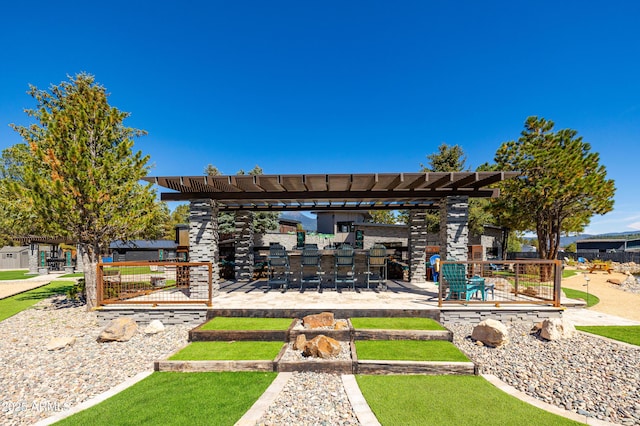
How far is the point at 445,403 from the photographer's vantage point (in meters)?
3.68

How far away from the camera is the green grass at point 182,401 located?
3379 millimetres

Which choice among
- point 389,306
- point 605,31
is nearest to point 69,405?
point 389,306

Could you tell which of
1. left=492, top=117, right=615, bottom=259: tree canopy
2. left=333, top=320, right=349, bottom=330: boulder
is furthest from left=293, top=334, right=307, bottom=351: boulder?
left=492, top=117, right=615, bottom=259: tree canopy

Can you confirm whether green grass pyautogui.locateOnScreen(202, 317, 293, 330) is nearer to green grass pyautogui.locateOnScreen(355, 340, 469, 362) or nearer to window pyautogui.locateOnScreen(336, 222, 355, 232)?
green grass pyautogui.locateOnScreen(355, 340, 469, 362)

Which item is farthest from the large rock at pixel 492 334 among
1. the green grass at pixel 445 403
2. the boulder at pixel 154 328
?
the boulder at pixel 154 328

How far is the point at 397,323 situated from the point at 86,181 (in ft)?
31.1

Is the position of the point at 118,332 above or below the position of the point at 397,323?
below

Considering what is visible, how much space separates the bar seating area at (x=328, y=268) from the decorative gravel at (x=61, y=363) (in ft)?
11.6

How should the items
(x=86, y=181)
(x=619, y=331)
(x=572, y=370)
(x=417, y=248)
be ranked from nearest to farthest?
(x=572, y=370) < (x=619, y=331) < (x=86, y=181) < (x=417, y=248)

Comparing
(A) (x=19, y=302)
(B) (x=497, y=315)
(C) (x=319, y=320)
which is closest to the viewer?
(C) (x=319, y=320)

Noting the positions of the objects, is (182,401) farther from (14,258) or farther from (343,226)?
(14,258)

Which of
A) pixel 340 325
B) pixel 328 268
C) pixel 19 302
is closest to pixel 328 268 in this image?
pixel 328 268

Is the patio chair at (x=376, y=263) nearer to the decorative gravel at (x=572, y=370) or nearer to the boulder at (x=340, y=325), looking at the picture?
the boulder at (x=340, y=325)

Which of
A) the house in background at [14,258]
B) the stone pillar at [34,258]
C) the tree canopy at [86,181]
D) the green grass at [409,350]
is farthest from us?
the house in background at [14,258]
